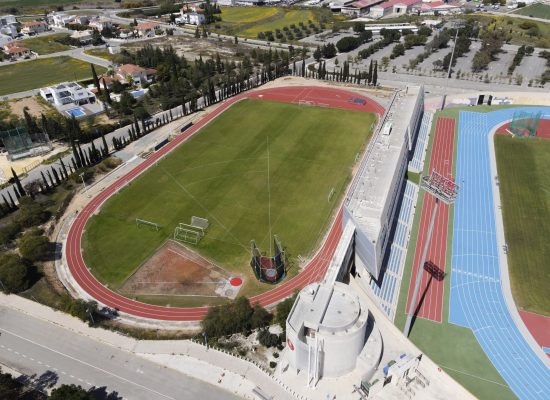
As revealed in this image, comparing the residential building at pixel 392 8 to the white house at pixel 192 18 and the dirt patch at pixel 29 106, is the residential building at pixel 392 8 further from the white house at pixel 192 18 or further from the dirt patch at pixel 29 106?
the dirt patch at pixel 29 106

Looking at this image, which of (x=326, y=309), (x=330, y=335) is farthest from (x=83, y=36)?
(x=330, y=335)

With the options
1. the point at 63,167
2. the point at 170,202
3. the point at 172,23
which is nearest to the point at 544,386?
the point at 170,202

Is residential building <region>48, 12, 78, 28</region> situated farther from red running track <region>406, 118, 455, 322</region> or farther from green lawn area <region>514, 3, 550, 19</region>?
green lawn area <region>514, 3, 550, 19</region>

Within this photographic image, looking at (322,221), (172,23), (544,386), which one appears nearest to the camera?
(544,386)

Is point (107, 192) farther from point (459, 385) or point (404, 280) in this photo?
point (459, 385)

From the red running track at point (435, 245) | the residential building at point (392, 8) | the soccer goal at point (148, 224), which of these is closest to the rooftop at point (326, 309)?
the red running track at point (435, 245)

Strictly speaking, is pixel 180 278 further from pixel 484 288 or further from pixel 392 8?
pixel 392 8
